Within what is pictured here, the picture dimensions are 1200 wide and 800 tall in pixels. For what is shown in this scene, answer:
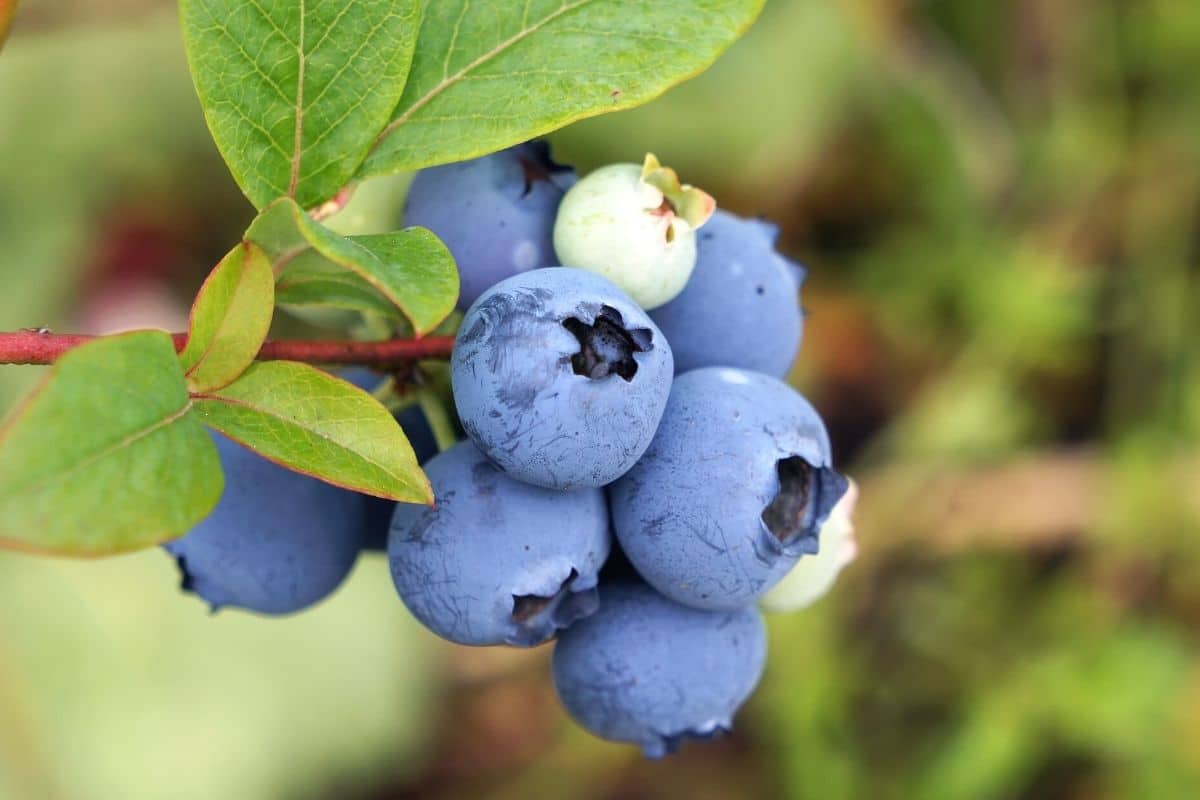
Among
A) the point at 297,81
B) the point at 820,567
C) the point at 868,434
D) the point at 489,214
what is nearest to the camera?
the point at 297,81

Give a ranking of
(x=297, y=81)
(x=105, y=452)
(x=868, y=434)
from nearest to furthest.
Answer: (x=105, y=452) → (x=297, y=81) → (x=868, y=434)

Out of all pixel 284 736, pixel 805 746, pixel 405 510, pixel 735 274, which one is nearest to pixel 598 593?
pixel 405 510

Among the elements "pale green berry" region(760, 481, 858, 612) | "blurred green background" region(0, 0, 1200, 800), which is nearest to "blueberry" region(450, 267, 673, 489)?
"pale green berry" region(760, 481, 858, 612)

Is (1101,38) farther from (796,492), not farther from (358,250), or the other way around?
(358,250)

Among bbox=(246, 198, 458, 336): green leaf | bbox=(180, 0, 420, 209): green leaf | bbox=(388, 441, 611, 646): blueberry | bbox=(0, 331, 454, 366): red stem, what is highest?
bbox=(180, 0, 420, 209): green leaf

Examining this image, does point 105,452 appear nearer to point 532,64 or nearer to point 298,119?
point 298,119

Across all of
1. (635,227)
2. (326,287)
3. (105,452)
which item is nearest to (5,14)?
(326,287)

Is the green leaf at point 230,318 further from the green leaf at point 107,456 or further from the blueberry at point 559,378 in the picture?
the blueberry at point 559,378

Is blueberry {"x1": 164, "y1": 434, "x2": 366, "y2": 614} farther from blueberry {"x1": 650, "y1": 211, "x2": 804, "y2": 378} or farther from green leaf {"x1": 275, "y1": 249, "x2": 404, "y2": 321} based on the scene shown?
blueberry {"x1": 650, "y1": 211, "x2": 804, "y2": 378}
